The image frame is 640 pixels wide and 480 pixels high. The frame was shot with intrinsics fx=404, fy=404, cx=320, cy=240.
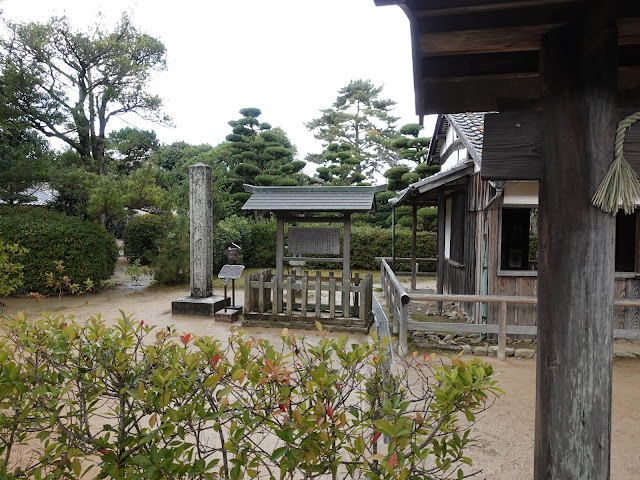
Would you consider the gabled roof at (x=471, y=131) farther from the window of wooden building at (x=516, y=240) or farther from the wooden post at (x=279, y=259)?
the wooden post at (x=279, y=259)

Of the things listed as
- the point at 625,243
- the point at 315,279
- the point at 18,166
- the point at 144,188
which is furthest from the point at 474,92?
the point at 18,166

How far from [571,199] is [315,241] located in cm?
701

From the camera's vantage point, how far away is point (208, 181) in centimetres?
884

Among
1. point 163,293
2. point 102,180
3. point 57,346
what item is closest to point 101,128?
point 102,180

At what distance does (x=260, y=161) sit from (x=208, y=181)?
11579mm

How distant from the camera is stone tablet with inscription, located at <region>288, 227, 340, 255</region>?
27.5ft

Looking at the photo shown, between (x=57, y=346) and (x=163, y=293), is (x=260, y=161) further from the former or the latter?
(x=57, y=346)

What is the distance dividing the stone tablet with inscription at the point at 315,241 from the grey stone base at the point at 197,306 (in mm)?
2012

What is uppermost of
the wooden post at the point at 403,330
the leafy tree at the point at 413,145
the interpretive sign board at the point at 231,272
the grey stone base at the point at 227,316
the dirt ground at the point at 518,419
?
the leafy tree at the point at 413,145

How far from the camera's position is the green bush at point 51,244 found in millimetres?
9891

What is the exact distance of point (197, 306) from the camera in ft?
28.1

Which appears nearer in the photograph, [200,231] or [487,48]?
[487,48]

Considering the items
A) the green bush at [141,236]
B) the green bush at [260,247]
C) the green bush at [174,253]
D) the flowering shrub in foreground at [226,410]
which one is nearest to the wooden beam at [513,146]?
the flowering shrub in foreground at [226,410]

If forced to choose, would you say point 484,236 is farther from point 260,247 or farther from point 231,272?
point 260,247
